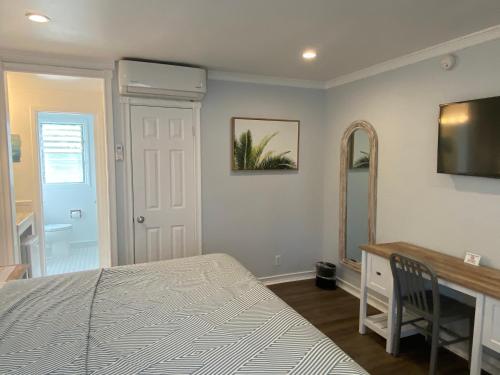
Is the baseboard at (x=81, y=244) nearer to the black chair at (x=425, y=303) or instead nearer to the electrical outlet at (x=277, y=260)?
the electrical outlet at (x=277, y=260)

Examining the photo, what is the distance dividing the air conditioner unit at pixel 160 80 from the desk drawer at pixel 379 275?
7.29ft

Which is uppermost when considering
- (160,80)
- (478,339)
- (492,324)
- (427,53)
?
(427,53)

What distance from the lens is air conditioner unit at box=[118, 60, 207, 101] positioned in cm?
296

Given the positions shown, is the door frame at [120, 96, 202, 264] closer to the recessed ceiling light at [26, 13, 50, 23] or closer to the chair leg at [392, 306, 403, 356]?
the recessed ceiling light at [26, 13, 50, 23]

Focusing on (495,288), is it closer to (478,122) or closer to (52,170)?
(478,122)

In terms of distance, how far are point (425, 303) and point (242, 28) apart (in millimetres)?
2277

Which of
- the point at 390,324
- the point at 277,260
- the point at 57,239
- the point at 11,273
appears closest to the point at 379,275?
the point at 390,324

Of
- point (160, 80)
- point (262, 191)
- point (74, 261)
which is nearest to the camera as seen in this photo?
point (160, 80)

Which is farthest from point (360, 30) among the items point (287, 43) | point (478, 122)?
point (478, 122)

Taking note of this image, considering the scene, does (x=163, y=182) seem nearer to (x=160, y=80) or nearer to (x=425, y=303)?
(x=160, y=80)

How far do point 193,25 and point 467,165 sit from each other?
2148mm

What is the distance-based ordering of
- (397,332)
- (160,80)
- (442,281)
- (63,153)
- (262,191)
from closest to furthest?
(442,281) < (397,332) < (160,80) < (262,191) < (63,153)

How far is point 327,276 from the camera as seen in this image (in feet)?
12.6

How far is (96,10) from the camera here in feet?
6.48
